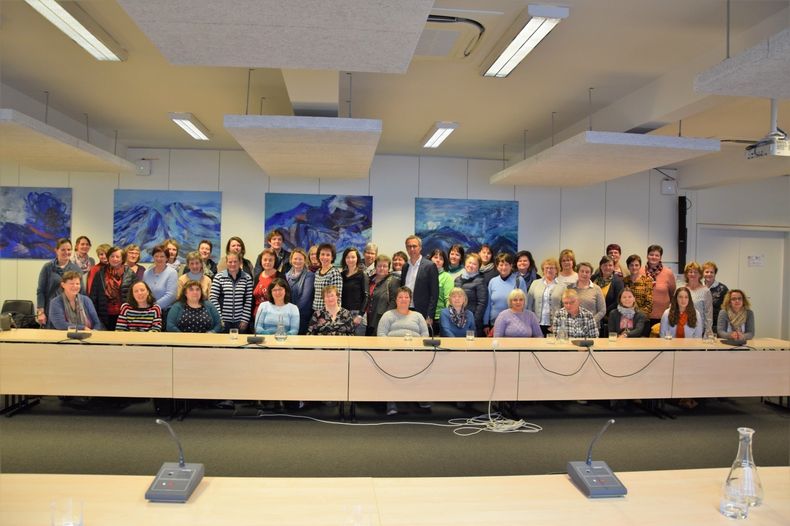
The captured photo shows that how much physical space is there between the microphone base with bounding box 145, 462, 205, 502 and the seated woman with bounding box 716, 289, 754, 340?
5862mm

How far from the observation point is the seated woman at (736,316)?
6.05 metres

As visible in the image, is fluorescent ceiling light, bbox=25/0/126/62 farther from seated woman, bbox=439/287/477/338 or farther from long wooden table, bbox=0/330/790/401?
seated woman, bbox=439/287/477/338

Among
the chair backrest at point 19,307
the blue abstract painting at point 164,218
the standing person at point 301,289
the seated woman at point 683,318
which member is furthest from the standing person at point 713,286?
the chair backrest at point 19,307

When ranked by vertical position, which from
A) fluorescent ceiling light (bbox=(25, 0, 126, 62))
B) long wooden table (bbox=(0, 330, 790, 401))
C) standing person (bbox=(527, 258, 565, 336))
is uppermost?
fluorescent ceiling light (bbox=(25, 0, 126, 62))

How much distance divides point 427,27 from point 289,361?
302 centimetres

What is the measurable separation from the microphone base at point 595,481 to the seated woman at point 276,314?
3.70 meters

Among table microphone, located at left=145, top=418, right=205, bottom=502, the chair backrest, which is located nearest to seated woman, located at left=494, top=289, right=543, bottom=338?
table microphone, located at left=145, top=418, right=205, bottom=502

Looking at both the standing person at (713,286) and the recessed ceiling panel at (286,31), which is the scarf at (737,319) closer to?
the standing person at (713,286)

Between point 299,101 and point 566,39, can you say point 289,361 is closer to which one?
point 299,101

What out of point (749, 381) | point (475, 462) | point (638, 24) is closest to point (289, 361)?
point (475, 462)

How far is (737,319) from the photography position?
6082mm

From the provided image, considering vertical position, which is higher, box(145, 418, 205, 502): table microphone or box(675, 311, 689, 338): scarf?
box(675, 311, 689, 338): scarf

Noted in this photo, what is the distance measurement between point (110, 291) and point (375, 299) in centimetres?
310

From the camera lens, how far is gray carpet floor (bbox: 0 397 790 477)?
404cm
